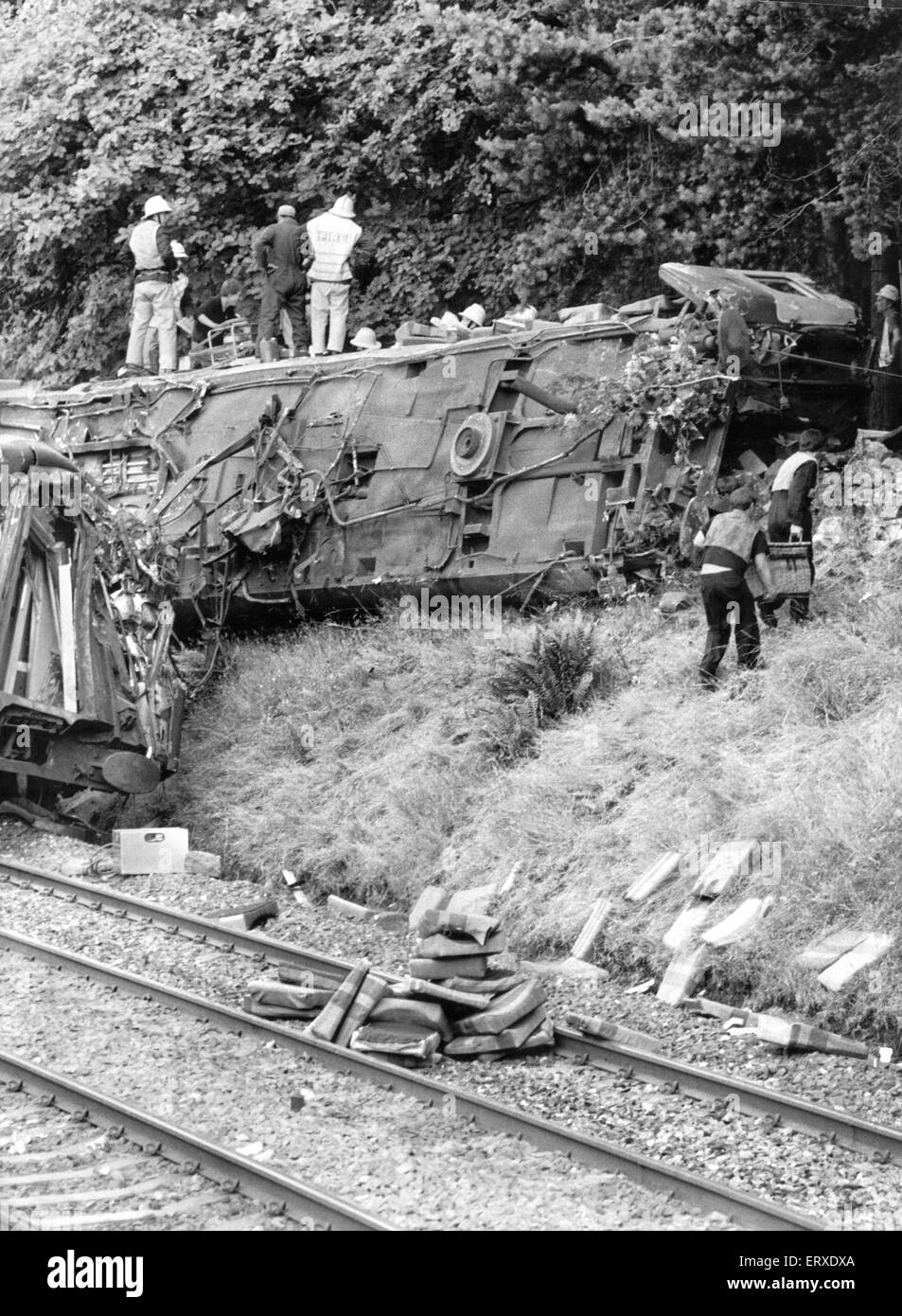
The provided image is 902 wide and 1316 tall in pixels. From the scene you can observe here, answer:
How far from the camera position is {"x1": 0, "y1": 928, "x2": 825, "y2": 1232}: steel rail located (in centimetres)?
685

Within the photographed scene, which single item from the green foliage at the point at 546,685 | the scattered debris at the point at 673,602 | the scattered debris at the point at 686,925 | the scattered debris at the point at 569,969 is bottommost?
the scattered debris at the point at 569,969

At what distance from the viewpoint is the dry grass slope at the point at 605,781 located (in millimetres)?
10078

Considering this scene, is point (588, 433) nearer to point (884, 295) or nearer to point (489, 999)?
point (884, 295)

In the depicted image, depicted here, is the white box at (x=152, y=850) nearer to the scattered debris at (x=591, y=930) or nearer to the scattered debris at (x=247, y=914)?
the scattered debris at (x=247, y=914)

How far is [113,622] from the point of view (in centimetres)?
1462

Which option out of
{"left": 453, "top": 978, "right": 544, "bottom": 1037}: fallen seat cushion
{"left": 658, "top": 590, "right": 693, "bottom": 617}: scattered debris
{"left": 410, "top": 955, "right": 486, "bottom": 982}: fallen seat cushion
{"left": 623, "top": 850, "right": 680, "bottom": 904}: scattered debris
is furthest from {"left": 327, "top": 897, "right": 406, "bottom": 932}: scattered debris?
{"left": 658, "top": 590, "right": 693, "bottom": 617}: scattered debris

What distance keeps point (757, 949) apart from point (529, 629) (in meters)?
4.87

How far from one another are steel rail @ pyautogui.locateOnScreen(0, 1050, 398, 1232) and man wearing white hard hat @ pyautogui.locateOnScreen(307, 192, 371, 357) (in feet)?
33.5

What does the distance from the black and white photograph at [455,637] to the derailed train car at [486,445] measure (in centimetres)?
5

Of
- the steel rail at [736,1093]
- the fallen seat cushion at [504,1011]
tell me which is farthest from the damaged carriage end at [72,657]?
the steel rail at [736,1093]

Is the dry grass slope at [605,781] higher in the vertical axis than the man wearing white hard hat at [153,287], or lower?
lower

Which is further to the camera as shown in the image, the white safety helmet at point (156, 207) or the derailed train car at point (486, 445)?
the white safety helmet at point (156, 207)

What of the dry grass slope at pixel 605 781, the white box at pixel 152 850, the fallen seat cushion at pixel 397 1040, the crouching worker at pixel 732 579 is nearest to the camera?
the fallen seat cushion at pixel 397 1040
